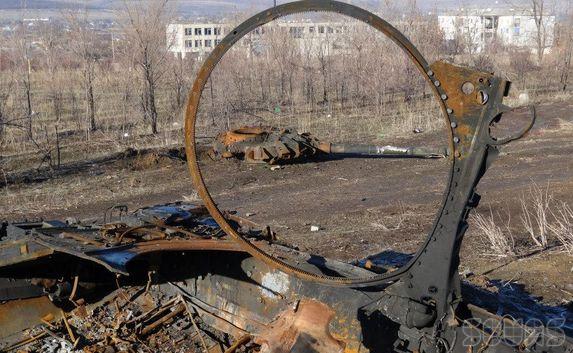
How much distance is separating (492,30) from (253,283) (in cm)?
4491

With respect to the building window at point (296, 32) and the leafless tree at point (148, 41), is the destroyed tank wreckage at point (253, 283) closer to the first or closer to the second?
Answer: the leafless tree at point (148, 41)

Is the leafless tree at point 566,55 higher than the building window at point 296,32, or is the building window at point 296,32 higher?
the building window at point 296,32

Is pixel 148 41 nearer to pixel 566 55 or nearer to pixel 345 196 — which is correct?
pixel 345 196

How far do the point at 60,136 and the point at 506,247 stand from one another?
14.5 meters

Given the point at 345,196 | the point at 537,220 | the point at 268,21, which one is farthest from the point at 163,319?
the point at 345,196

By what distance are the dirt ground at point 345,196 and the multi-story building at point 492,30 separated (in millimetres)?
15713

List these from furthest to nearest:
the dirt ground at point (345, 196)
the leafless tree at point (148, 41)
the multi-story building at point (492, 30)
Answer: the multi-story building at point (492, 30) → the leafless tree at point (148, 41) → the dirt ground at point (345, 196)

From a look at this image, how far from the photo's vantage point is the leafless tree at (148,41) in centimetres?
1953

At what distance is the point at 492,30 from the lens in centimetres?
4631

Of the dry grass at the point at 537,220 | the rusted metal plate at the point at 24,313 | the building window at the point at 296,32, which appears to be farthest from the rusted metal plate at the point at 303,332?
the building window at the point at 296,32

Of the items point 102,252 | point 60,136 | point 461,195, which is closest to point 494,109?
point 461,195

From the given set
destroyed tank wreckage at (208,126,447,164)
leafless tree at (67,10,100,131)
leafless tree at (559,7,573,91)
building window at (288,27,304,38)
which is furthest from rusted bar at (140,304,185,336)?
leafless tree at (559,7,573,91)

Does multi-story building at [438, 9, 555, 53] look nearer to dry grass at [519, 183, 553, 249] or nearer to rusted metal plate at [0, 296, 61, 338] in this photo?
dry grass at [519, 183, 553, 249]

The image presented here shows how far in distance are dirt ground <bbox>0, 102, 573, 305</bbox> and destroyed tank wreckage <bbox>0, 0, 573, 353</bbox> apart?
2864mm
